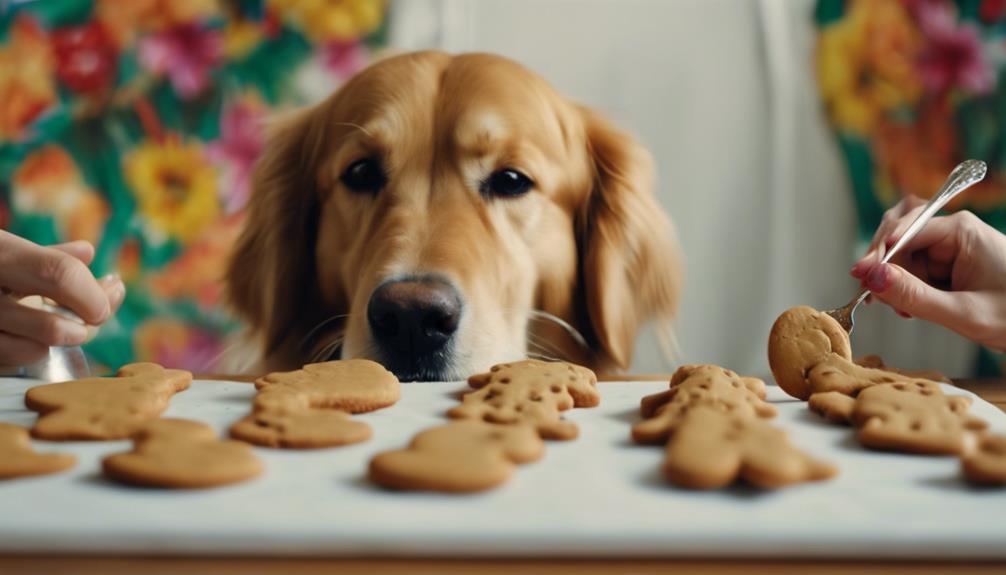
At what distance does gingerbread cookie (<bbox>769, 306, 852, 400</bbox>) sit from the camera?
813mm

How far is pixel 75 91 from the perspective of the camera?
1837 mm

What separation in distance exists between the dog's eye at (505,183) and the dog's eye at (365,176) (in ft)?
0.61

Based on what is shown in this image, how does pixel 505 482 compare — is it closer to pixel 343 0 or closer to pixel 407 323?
pixel 407 323

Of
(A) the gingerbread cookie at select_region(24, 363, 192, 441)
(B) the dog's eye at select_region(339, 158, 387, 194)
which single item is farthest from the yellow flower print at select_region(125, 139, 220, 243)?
(A) the gingerbread cookie at select_region(24, 363, 192, 441)

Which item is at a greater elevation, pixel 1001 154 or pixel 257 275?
pixel 257 275

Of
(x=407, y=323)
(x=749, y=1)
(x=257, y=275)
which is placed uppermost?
(x=749, y=1)

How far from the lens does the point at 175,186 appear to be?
1844mm

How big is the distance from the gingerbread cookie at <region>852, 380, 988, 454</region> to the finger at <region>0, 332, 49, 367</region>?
2.92ft

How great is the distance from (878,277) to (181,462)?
810mm

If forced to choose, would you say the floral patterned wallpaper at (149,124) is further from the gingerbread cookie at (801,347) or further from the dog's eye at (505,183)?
the gingerbread cookie at (801,347)

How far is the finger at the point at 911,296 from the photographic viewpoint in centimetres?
102

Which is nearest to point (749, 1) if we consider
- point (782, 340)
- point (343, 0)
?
point (343, 0)

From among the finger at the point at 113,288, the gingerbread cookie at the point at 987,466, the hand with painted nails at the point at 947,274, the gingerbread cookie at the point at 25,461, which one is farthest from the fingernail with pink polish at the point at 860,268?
the finger at the point at 113,288

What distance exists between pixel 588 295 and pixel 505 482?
1.17 metres
